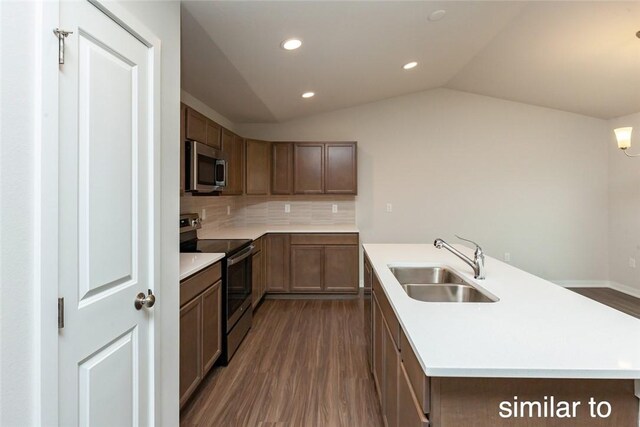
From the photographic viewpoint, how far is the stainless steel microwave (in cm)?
247

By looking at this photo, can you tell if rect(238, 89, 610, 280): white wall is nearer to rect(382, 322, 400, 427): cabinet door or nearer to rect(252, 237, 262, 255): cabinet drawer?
rect(252, 237, 262, 255): cabinet drawer

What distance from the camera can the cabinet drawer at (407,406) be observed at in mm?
983

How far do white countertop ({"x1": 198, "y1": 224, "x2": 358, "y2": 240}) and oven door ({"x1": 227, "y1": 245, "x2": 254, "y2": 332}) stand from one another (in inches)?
21.2

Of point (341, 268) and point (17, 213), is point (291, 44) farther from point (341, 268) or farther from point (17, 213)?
point (341, 268)

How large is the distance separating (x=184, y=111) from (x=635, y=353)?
264 cm

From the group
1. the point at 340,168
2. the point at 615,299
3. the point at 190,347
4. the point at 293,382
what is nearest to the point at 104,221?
the point at 190,347

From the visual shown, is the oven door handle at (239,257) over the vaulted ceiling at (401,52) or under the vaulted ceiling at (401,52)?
under

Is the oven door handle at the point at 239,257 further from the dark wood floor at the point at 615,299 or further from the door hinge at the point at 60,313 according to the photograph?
the dark wood floor at the point at 615,299

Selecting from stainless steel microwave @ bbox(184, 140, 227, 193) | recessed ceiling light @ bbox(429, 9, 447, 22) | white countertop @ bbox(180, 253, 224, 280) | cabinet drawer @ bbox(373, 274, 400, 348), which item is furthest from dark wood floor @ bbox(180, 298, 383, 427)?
recessed ceiling light @ bbox(429, 9, 447, 22)

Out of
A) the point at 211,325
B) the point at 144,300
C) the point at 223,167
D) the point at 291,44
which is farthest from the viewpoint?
the point at 223,167

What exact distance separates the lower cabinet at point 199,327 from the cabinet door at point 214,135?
1227mm

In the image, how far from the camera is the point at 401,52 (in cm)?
315

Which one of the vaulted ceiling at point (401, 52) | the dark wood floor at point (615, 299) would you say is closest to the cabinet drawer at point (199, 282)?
the vaulted ceiling at point (401, 52)

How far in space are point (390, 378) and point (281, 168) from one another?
338cm
